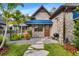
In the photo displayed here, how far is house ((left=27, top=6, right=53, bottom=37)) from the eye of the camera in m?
5.39

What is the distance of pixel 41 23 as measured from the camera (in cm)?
541

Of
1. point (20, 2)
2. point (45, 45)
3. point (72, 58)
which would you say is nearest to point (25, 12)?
point (20, 2)

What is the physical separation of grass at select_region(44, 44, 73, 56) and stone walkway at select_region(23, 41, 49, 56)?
6cm

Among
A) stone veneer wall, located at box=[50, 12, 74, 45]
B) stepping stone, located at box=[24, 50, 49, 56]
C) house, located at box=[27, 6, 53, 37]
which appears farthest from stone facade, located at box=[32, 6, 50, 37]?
stepping stone, located at box=[24, 50, 49, 56]

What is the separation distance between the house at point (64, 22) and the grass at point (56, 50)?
10cm

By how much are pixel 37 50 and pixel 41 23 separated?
378mm

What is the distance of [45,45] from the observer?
5.37 meters

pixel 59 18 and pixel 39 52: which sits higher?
pixel 59 18

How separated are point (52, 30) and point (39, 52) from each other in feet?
1.20

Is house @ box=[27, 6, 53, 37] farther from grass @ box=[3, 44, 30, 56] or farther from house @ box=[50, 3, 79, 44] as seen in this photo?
grass @ box=[3, 44, 30, 56]

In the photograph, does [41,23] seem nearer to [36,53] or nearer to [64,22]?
[64,22]

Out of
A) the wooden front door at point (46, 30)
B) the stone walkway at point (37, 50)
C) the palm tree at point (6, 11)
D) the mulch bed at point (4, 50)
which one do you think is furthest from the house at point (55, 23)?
the mulch bed at point (4, 50)

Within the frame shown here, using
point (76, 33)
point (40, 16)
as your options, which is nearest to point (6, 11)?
point (40, 16)

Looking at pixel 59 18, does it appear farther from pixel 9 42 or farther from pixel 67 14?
pixel 9 42
